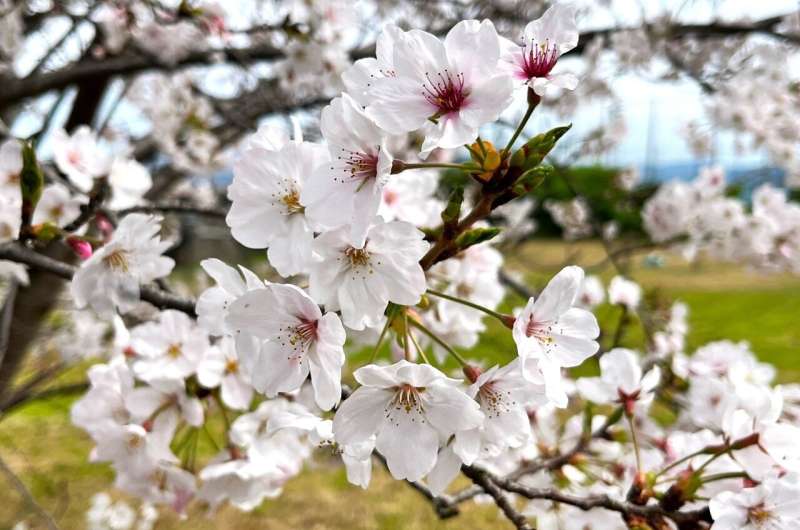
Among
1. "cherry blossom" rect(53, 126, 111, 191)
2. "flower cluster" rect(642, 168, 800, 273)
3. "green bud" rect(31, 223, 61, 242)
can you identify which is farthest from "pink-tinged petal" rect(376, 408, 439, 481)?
"flower cluster" rect(642, 168, 800, 273)

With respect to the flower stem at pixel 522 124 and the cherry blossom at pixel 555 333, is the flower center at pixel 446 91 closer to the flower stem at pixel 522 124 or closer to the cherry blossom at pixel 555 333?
the flower stem at pixel 522 124

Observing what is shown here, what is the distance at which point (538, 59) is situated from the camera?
74 cm

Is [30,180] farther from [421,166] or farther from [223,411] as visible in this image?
[421,166]

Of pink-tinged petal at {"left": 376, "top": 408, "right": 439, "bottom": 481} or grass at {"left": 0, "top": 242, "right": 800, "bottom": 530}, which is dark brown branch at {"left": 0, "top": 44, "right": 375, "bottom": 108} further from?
pink-tinged petal at {"left": 376, "top": 408, "right": 439, "bottom": 481}

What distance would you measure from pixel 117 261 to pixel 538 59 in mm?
725

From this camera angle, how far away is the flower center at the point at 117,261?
3.43 feet

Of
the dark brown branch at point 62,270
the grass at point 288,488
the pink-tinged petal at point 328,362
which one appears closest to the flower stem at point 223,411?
the dark brown branch at point 62,270

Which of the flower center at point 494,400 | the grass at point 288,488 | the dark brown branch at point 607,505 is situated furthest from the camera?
the grass at point 288,488

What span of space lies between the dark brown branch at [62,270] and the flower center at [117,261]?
44 mm

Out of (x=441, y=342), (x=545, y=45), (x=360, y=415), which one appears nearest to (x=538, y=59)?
(x=545, y=45)

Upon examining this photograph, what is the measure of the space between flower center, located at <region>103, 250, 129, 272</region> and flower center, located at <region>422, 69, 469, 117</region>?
61 centimetres

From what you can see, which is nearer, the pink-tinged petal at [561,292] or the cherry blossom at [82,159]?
the pink-tinged petal at [561,292]

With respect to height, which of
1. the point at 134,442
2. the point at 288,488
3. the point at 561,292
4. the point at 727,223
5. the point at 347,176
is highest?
the point at 347,176

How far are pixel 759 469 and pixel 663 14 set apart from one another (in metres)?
2.90
